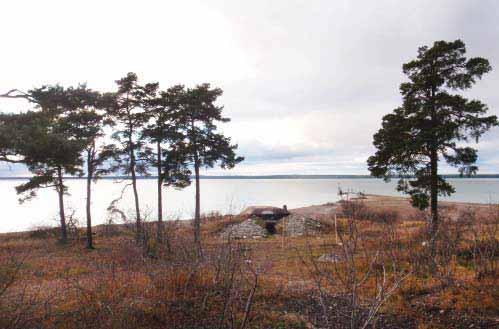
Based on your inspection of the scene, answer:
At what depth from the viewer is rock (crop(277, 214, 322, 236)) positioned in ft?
92.2

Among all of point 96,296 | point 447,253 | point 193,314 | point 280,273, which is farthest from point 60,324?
point 447,253

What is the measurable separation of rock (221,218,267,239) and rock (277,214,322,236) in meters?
2.00

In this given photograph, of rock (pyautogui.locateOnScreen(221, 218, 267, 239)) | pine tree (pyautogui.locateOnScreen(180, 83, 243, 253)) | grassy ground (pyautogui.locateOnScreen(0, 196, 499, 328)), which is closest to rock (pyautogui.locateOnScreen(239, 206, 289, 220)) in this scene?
rock (pyautogui.locateOnScreen(221, 218, 267, 239))

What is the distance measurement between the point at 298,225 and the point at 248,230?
4604 mm

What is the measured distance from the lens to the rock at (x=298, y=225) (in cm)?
2811

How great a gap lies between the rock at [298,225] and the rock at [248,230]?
2.00 m

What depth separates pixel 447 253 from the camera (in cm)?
1062

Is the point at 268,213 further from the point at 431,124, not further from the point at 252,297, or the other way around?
the point at 252,297

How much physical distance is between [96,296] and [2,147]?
6776mm

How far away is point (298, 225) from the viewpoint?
95.6 ft

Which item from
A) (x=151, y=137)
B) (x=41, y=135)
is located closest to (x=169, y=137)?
(x=151, y=137)

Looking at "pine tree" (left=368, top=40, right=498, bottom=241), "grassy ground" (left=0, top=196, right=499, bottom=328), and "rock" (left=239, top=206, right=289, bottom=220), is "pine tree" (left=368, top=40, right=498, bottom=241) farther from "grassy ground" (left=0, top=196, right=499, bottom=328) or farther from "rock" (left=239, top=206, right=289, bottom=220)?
"rock" (left=239, top=206, right=289, bottom=220)

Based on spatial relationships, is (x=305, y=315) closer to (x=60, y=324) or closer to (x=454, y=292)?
(x=454, y=292)

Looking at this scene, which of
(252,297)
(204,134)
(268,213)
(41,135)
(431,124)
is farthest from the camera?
(268,213)
